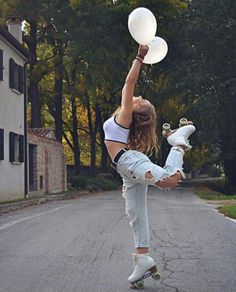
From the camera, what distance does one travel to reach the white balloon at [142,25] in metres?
5.46

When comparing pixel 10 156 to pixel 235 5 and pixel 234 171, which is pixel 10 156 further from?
pixel 234 171

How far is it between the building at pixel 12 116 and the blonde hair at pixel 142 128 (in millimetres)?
17802

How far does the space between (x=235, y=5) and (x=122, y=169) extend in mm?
26274

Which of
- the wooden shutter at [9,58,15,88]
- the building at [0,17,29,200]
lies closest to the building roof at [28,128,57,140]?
the building at [0,17,29,200]

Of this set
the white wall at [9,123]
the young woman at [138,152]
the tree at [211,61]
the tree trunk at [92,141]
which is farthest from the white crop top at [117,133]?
the tree trunk at [92,141]

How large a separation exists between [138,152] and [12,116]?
20525 mm

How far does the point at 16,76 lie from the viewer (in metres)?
26.2

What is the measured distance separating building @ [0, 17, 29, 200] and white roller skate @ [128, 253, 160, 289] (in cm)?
1772

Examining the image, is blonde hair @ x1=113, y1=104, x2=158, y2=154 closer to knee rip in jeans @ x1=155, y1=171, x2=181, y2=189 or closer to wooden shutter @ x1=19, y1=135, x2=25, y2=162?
knee rip in jeans @ x1=155, y1=171, x2=181, y2=189

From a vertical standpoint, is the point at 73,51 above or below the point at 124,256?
above

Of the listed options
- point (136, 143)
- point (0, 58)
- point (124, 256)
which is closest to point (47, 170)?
point (0, 58)

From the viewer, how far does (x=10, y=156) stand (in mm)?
24672

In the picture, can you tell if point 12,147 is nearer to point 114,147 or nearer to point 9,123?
point 9,123

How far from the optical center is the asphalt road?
20.6 ft
